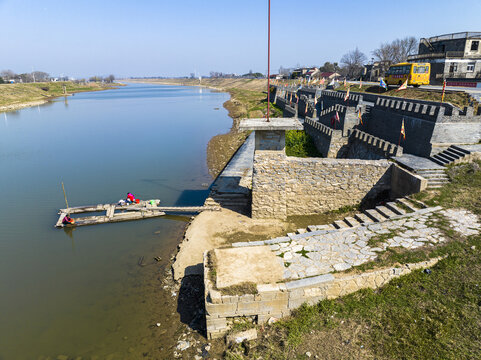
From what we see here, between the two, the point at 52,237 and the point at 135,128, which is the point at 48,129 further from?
the point at 52,237

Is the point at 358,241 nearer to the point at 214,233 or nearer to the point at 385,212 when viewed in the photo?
the point at 385,212

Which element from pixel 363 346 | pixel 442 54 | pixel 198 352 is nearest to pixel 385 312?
pixel 363 346

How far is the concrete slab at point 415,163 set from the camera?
13.0 meters

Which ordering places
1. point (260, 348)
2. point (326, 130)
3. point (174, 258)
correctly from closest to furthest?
point (260, 348) < point (174, 258) < point (326, 130)

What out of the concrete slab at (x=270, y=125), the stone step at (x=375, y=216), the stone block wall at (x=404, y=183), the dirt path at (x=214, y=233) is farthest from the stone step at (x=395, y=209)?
the concrete slab at (x=270, y=125)

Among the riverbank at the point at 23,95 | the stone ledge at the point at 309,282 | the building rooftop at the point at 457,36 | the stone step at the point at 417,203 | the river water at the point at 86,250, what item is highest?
the building rooftop at the point at 457,36

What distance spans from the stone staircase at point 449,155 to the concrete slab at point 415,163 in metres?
0.27

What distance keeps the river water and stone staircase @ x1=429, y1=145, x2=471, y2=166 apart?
12.7m

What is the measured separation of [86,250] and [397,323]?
12.4m

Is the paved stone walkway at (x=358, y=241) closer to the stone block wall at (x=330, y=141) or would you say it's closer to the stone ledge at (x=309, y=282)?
the stone ledge at (x=309, y=282)

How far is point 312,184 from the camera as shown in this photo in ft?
44.0

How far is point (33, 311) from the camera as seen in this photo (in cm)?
963

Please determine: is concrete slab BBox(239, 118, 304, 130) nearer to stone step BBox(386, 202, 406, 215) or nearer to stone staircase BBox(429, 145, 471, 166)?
stone step BBox(386, 202, 406, 215)

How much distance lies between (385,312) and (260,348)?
315 centimetres
